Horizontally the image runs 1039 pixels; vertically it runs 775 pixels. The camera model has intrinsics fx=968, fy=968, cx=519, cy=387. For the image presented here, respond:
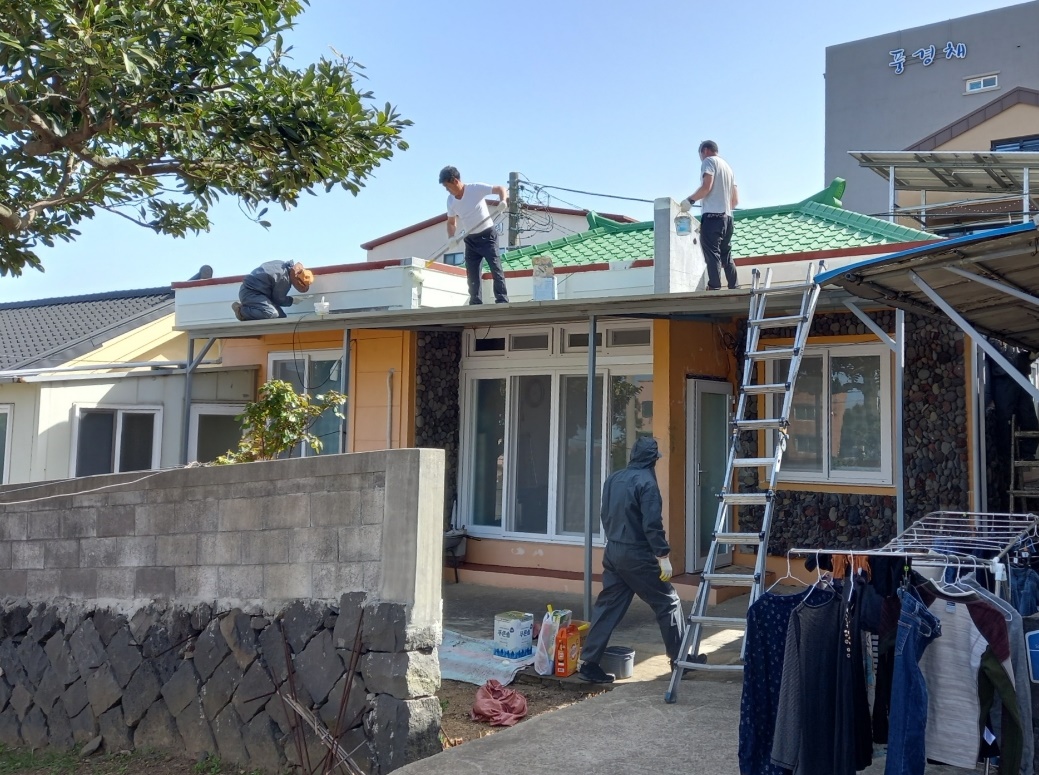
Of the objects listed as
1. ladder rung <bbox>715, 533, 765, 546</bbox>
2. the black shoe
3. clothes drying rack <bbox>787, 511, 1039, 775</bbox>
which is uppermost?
clothes drying rack <bbox>787, 511, 1039, 775</bbox>

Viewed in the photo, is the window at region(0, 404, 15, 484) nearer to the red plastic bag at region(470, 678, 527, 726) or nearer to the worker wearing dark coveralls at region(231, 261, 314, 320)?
the worker wearing dark coveralls at region(231, 261, 314, 320)

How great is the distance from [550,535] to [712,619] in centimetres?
501

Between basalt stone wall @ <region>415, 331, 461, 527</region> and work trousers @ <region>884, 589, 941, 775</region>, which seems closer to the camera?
work trousers @ <region>884, 589, 941, 775</region>

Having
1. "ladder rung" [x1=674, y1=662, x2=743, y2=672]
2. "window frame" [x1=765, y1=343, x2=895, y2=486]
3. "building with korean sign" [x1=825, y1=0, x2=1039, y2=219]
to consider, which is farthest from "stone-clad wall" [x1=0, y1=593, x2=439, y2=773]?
"building with korean sign" [x1=825, y1=0, x2=1039, y2=219]

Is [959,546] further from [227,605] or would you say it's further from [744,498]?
→ [227,605]

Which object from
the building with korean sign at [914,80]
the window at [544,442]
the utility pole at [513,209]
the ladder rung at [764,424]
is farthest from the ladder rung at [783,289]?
the building with korean sign at [914,80]

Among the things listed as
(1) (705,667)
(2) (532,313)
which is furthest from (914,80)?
(1) (705,667)

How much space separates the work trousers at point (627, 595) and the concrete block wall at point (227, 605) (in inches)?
64.1

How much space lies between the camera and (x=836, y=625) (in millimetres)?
4613

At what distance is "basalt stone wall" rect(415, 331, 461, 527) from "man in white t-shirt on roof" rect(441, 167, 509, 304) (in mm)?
1503

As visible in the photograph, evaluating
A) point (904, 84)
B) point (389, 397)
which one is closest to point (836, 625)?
point (389, 397)

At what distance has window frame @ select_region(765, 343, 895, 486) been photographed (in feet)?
32.1

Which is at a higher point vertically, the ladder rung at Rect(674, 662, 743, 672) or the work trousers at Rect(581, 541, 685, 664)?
the work trousers at Rect(581, 541, 685, 664)

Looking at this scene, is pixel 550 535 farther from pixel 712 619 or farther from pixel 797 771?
pixel 797 771
